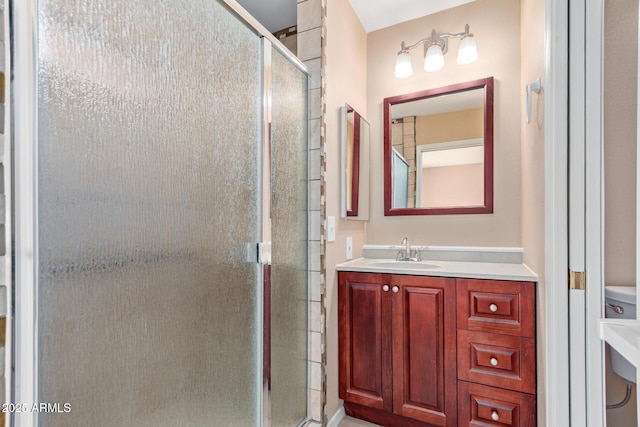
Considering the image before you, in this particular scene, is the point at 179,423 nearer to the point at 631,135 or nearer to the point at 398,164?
the point at 631,135

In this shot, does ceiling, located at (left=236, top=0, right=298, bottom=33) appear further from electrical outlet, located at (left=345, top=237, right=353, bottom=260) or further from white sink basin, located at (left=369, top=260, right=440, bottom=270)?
white sink basin, located at (left=369, top=260, right=440, bottom=270)

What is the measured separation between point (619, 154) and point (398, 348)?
1.26 metres

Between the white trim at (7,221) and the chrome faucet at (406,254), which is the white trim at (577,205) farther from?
the white trim at (7,221)

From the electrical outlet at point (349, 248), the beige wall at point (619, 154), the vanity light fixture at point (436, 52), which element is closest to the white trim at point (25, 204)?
the beige wall at point (619, 154)

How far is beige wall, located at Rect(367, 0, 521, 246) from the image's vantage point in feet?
6.24

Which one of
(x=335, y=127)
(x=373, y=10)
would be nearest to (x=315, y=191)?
(x=335, y=127)

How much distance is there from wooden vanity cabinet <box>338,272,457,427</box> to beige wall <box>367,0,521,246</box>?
611 mm

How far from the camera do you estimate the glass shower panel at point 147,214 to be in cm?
64

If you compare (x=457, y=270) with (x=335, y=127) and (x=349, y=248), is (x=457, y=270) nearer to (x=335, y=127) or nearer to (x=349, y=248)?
(x=349, y=248)

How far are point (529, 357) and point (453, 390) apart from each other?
390 millimetres

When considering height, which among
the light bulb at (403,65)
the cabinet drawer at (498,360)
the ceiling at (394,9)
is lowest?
the cabinet drawer at (498,360)

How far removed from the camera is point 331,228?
1.72m

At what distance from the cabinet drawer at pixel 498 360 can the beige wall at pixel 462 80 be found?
71 centimetres

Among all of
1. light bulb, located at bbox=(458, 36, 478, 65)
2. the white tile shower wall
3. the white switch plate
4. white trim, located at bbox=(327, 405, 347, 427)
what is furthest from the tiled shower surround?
light bulb, located at bbox=(458, 36, 478, 65)
